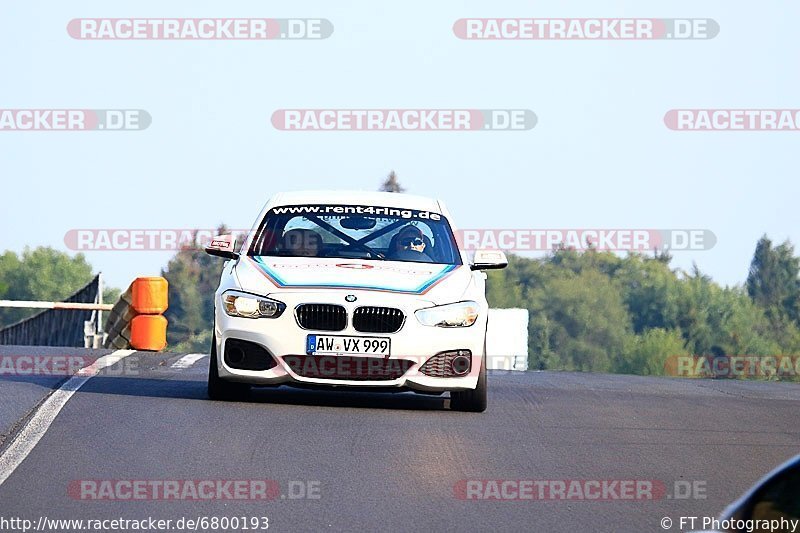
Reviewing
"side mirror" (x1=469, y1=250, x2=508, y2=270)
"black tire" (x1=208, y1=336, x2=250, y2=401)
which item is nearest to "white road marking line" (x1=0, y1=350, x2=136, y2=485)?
"black tire" (x1=208, y1=336, x2=250, y2=401)

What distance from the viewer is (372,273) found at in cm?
1282

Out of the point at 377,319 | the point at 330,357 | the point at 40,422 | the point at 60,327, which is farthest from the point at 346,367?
the point at 60,327

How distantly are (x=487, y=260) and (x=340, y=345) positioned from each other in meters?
1.79

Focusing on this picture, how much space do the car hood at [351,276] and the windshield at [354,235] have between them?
7.1 inches

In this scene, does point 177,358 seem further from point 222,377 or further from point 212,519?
point 212,519

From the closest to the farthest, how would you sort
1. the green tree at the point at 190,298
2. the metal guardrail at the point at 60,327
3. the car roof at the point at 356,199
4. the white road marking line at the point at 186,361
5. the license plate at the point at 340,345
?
1. the license plate at the point at 340,345
2. the car roof at the point at 356,199
3. the white road marking line at the point at 186,361
4. the metal guardrail at the point at 60,327
5. the green tree at the point at 190,298

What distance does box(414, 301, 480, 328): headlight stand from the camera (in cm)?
1238

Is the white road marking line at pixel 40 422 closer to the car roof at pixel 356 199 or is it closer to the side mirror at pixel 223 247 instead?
the side mirror at pixel 223 247

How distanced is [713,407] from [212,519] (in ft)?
25.5

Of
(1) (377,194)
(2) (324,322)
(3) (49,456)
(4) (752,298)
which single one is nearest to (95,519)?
(3) (49,456)

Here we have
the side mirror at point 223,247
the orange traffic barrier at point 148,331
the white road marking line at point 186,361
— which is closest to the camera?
the side mirror at point 223,247

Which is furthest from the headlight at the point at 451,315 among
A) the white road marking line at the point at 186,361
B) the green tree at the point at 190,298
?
the green tree at the point at 190,298

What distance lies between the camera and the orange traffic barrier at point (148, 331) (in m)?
20.7

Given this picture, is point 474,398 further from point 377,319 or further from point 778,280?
point 778,280
